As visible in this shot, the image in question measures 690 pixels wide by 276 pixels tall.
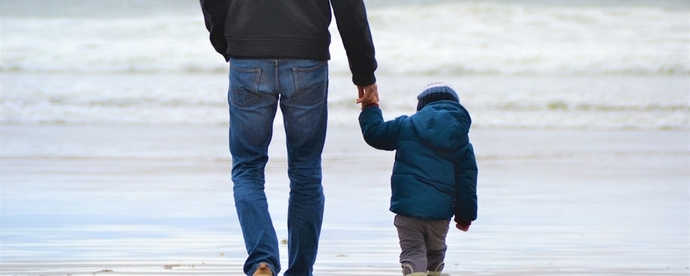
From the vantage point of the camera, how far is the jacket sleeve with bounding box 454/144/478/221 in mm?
3947

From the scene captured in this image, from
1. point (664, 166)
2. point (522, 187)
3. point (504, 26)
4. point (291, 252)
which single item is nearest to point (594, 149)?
point (664, 166)

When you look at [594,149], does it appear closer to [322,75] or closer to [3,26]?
[322,75]

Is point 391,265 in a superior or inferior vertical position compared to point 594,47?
superior

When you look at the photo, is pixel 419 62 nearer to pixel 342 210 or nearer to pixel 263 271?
pixel 342 210

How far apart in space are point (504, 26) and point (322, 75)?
35460 millimetres

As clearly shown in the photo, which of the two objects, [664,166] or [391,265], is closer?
[391,265]

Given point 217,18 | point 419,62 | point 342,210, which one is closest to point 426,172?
point 217,18

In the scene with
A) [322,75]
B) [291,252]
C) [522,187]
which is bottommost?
[522,187]

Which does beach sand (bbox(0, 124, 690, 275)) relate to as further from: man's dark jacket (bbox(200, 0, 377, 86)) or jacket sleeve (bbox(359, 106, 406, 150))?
man's dark jacket (bbox(200, 0, 377, 86))

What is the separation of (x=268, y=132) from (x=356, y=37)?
0.43 metres

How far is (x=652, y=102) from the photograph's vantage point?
21.3 meters

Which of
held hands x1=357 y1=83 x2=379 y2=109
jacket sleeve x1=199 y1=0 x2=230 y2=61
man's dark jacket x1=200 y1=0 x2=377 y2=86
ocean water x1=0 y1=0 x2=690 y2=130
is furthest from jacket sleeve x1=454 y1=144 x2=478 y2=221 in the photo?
ocean water x1=0 y1=0 x2=690 y2=130

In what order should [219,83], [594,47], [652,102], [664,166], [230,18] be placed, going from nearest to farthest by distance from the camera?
[230,18] → [664,166] → [652,102] → [219,83] → [594,47]

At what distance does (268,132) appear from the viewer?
3.79 meters
